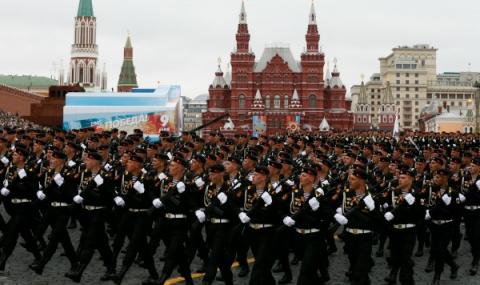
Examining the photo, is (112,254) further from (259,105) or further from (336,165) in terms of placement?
(259,105)

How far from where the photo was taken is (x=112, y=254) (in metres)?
10.9

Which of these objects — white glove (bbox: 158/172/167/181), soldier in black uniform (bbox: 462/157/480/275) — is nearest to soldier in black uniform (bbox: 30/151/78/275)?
white glove (bbox: 158/172/167/181)

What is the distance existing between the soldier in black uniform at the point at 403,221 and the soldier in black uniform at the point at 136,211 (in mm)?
3609

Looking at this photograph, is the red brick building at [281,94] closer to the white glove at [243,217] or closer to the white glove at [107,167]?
the white glove at [107,167]

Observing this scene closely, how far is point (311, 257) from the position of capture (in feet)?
30.7

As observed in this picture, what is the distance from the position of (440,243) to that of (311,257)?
2.72m

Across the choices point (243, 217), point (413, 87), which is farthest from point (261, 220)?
point (413, 87)

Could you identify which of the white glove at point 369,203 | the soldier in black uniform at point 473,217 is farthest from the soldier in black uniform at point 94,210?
the soldier in black uniform at point 473,217

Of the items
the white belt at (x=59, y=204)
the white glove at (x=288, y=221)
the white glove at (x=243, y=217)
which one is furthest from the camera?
the white belt at (x=59, y=204)

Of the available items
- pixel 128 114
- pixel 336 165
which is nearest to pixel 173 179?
pixel 336 165

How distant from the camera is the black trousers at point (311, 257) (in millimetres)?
9273

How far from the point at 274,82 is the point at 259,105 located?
4462 millimetres

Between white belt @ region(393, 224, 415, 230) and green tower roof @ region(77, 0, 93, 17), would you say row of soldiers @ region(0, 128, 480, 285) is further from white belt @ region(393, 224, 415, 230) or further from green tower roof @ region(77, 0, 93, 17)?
green tower roof @ region(77, 0, 93, 17)

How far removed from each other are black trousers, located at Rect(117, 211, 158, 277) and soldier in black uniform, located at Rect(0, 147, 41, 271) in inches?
66.4
